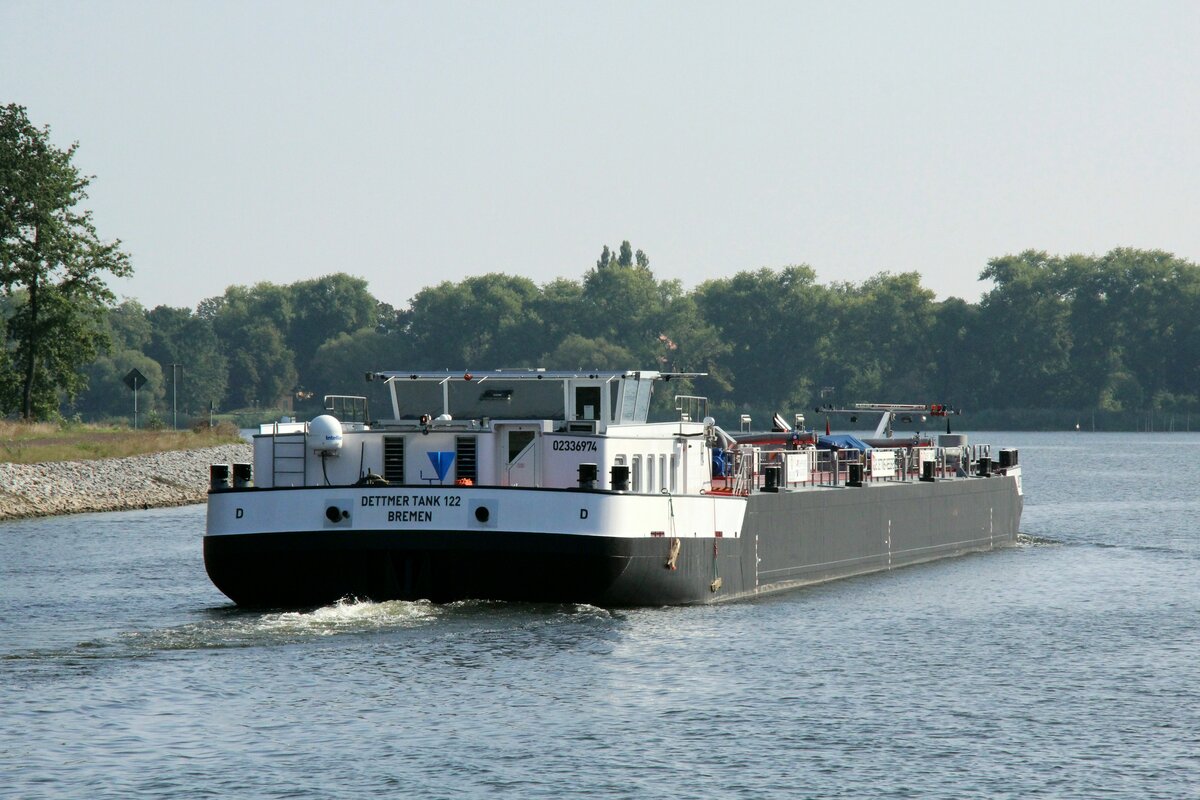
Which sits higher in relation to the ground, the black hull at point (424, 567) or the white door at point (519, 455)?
the white door at point (519, 455)

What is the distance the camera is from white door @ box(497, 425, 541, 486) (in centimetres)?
3056

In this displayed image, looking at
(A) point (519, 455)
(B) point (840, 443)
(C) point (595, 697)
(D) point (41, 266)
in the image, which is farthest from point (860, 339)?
(C) point (595, 697)

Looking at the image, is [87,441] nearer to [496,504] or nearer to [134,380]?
[134,380]

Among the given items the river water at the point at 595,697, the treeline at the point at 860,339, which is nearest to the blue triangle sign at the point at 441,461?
the river water at the point at 595,697

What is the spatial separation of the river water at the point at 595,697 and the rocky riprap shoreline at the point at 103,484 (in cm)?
2118

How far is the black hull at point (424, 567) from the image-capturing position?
94.1 feet

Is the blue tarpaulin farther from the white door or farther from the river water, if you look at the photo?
the white door

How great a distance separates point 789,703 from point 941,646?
627 centimetres

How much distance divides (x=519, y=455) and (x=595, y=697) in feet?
24.9

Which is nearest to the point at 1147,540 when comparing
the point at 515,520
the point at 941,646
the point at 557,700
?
the point at 941,646

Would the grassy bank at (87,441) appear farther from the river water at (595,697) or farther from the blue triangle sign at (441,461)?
the blue triangle sign at (441,461)

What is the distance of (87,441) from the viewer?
71.1 metres

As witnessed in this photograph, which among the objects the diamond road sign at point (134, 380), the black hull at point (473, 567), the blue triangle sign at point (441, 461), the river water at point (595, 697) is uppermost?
the diamond road sign at point (134, 380)

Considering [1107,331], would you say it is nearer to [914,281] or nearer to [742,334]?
[914,281]
